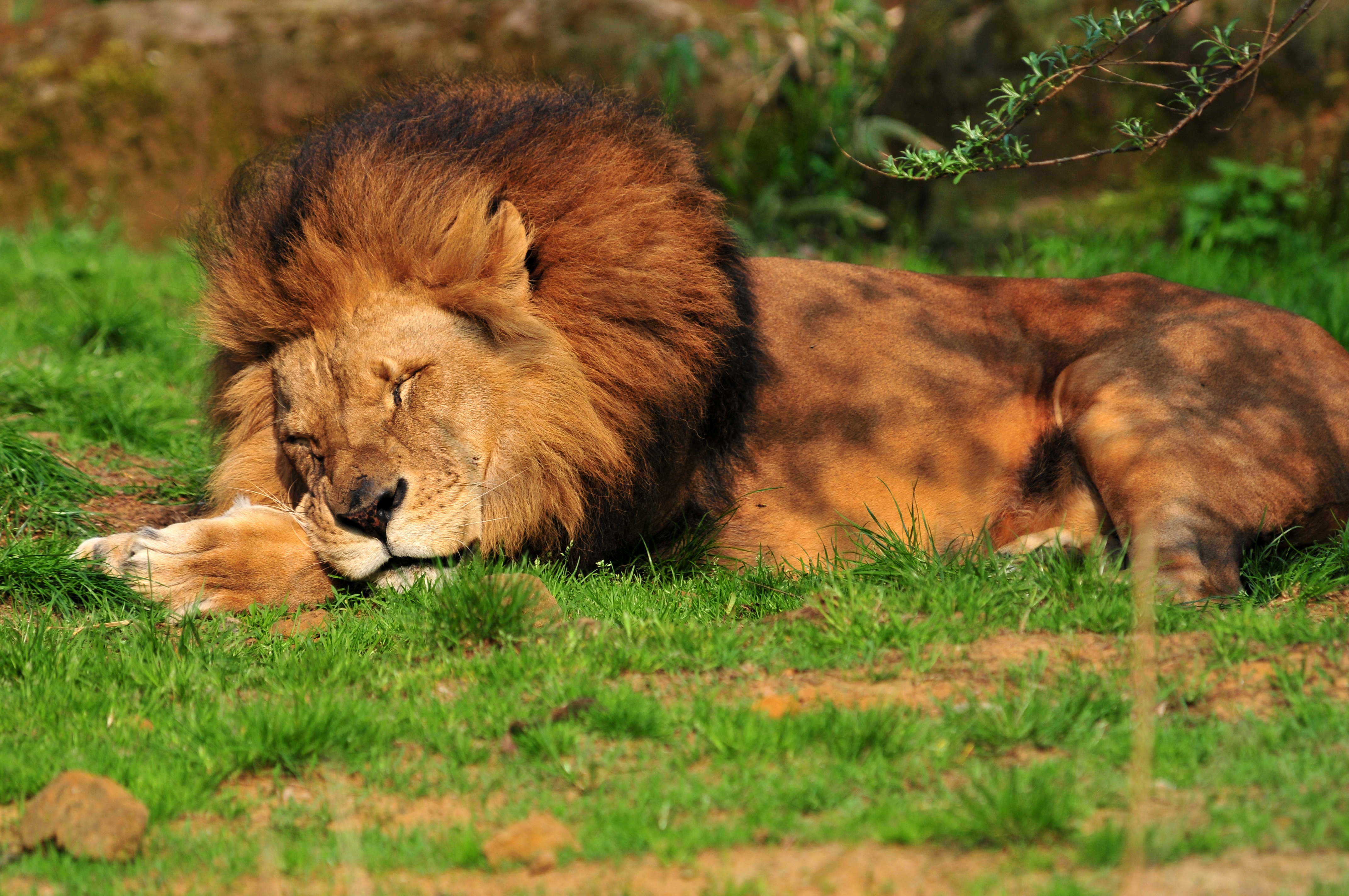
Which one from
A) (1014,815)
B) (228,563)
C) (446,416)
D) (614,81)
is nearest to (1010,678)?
(1014,815)

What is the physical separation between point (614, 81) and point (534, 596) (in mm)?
5765

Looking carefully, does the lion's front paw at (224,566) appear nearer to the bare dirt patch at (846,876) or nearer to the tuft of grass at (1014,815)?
the bare dirt patch at (846,876)

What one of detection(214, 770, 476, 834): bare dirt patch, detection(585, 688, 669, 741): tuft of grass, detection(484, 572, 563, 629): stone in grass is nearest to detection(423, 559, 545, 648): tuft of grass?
detection(484, 572, 563, 629): stone in grass

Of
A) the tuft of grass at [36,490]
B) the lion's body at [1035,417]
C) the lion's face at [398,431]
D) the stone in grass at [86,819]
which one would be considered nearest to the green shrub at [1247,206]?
the lion's body at [1035,417]

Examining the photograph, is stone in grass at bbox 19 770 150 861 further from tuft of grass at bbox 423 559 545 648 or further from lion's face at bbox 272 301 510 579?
lion's face at bbox 272 301 510 579

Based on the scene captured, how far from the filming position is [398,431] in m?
3.43

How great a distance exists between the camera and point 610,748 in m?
2.67

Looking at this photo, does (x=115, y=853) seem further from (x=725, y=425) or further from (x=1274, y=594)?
(x=1274, y=594)

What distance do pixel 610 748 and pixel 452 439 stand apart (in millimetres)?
1138

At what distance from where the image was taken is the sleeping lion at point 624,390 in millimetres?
3523

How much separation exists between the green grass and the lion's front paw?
4.2 inches

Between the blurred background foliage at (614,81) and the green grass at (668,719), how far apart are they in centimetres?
507

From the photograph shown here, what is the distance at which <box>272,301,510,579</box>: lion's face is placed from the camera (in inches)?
134

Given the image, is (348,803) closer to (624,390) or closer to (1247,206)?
(624,390)
